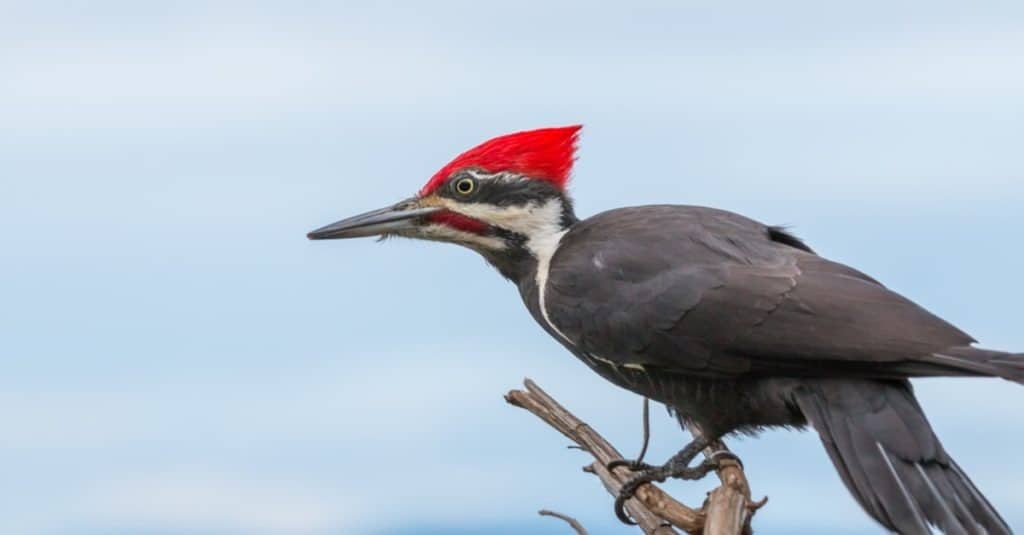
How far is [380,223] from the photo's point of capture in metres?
6.28

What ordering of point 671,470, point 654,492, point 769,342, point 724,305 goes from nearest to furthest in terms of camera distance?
point 769,342
point 724,305
point 654,492
point 671,470

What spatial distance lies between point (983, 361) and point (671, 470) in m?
1.36

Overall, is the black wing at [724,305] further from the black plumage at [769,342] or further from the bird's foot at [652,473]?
the bird's foot at [652,473]

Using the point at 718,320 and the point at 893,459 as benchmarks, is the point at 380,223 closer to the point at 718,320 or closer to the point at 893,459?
the point at 718,320

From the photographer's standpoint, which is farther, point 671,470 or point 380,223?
point 380,223

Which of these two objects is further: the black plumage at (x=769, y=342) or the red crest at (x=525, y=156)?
the red crest at (x=525, y=156)

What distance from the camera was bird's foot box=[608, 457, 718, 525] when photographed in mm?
5746

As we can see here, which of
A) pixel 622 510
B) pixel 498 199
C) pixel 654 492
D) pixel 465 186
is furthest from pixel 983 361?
pixel 465 186

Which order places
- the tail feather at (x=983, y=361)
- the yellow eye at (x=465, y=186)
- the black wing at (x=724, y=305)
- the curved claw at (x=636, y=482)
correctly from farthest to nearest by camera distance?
the yellow eye at (x=465, y=186) → the curved claw at (x=636, y=482) → the black wing at (x=724, y=305) → the tail feather at (x=983, y=361)

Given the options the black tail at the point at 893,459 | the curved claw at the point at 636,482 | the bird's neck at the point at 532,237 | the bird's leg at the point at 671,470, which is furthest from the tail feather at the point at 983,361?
the bird's neck at the point at 532,237

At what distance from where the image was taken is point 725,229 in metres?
5.86

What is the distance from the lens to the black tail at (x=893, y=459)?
16.3ft

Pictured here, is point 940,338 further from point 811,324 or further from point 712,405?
point 712,405

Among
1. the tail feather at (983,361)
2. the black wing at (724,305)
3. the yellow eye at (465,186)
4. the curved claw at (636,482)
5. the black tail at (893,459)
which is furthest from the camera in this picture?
the yellow eye at (465,186)
